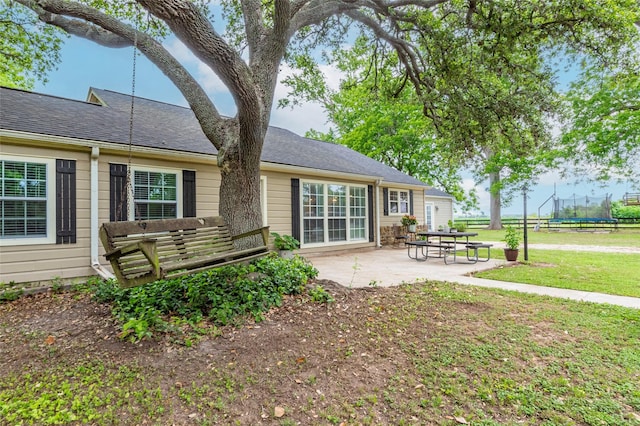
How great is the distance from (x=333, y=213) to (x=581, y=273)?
245 inches

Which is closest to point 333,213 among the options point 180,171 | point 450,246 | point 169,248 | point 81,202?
point 450,246

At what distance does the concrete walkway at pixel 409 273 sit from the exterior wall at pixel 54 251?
4.38 meters

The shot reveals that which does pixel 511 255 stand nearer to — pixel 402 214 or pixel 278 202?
pixel 402 214

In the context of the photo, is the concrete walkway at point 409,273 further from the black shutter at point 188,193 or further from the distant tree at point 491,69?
the black shutter at point 188,193

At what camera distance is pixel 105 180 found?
5.94 m

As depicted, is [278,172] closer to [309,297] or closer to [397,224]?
[309,297]

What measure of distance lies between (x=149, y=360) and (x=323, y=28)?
295 inches

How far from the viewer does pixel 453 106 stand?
6.75 m

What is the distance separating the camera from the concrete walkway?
196 inches

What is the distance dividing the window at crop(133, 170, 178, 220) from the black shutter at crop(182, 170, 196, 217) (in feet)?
0.53

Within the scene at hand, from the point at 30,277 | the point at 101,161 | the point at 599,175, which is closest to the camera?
the point at 30,277

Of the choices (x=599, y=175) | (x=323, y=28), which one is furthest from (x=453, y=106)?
(x=599, y=175)

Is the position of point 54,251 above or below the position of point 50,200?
below

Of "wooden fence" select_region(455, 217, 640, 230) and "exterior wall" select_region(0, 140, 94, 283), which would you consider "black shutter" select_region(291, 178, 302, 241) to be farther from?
"wooden fence" select_region(455, 217, 640, 230)
